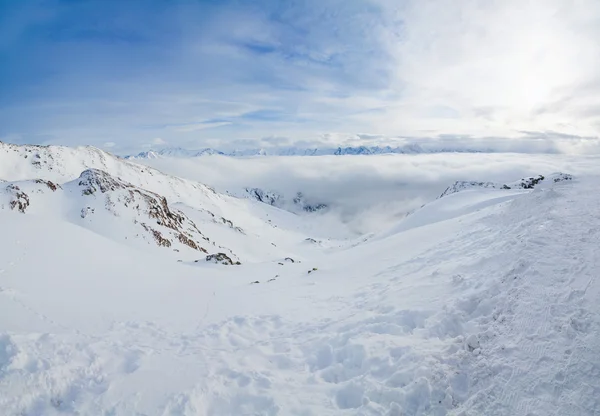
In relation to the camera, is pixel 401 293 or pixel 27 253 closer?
pixel 401 293

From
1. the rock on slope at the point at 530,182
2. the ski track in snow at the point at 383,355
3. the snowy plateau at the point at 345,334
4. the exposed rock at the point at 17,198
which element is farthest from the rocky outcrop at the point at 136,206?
the rock on slope at the point at 530,182

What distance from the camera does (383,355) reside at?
9.72 m

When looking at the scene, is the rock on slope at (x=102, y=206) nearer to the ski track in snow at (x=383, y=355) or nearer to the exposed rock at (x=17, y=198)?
the exposed rock at (x=17, y=198)

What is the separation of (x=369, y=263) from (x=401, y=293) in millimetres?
10112

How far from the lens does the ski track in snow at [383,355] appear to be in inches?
294

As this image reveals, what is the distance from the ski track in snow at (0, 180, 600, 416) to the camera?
7.47 meters

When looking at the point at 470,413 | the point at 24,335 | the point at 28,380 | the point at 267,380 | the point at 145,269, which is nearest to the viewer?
the point at 470,413

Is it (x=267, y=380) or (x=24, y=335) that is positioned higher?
(x=24, y=335)

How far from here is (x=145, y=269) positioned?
2753cm

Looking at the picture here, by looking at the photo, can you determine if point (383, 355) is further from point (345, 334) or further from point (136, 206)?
point (136, 206)

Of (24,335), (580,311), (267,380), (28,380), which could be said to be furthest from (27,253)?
(580,311)

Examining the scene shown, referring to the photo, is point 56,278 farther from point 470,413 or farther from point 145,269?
point 470,413

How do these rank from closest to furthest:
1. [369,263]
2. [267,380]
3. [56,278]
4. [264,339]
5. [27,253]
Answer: [267,380], [264,339], [56,278], [27,253], [369,263]

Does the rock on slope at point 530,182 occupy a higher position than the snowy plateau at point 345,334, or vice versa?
the rock on slope at point 530,182
